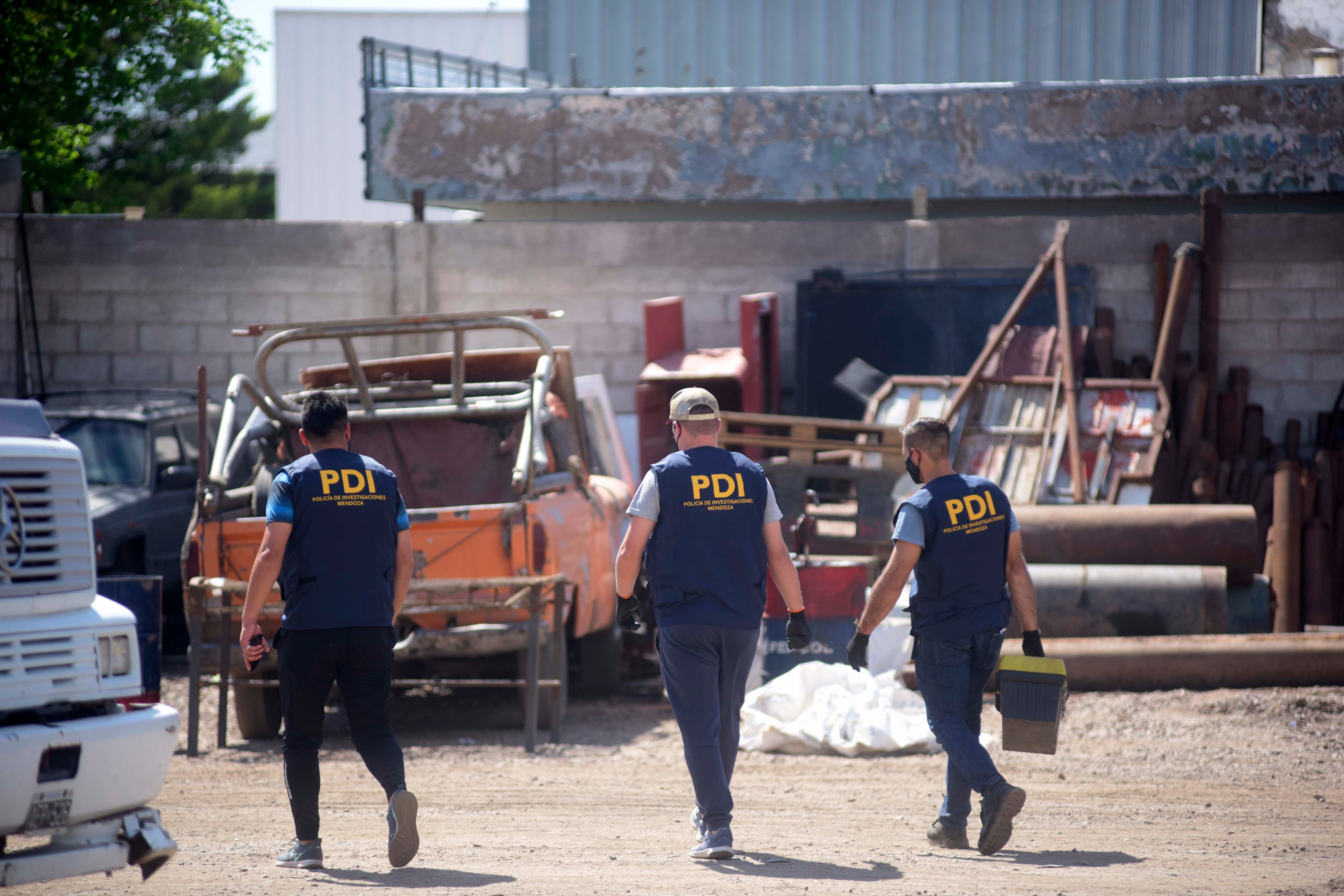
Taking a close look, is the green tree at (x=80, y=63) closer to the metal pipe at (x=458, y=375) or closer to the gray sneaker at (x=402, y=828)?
the metal pipe at (x=458, y=375)

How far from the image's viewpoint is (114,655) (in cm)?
420

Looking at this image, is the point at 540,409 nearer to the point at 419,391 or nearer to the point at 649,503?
the point at 419,391

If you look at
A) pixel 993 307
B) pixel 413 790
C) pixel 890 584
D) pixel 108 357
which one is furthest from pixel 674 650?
pixel 108 357

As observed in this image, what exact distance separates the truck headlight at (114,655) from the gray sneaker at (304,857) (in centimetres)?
100

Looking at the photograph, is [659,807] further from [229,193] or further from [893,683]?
[229,193]

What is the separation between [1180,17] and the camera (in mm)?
18469

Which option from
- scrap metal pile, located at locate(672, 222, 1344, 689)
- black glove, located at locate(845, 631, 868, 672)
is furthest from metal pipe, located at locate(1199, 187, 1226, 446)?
black glove, located at locate(845, 631, 868, 672)

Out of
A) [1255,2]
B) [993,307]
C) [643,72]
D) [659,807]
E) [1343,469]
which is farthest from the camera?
[643,72]

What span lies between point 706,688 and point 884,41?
1588 cm

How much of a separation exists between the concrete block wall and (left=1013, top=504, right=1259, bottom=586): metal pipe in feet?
11.3

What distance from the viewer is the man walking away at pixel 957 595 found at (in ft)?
16.7

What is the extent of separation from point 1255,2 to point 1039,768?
1489 cm

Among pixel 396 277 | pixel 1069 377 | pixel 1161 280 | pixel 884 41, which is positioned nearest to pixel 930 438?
pixel 1069 377

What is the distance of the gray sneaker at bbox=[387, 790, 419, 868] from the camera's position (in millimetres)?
Result: 4648
